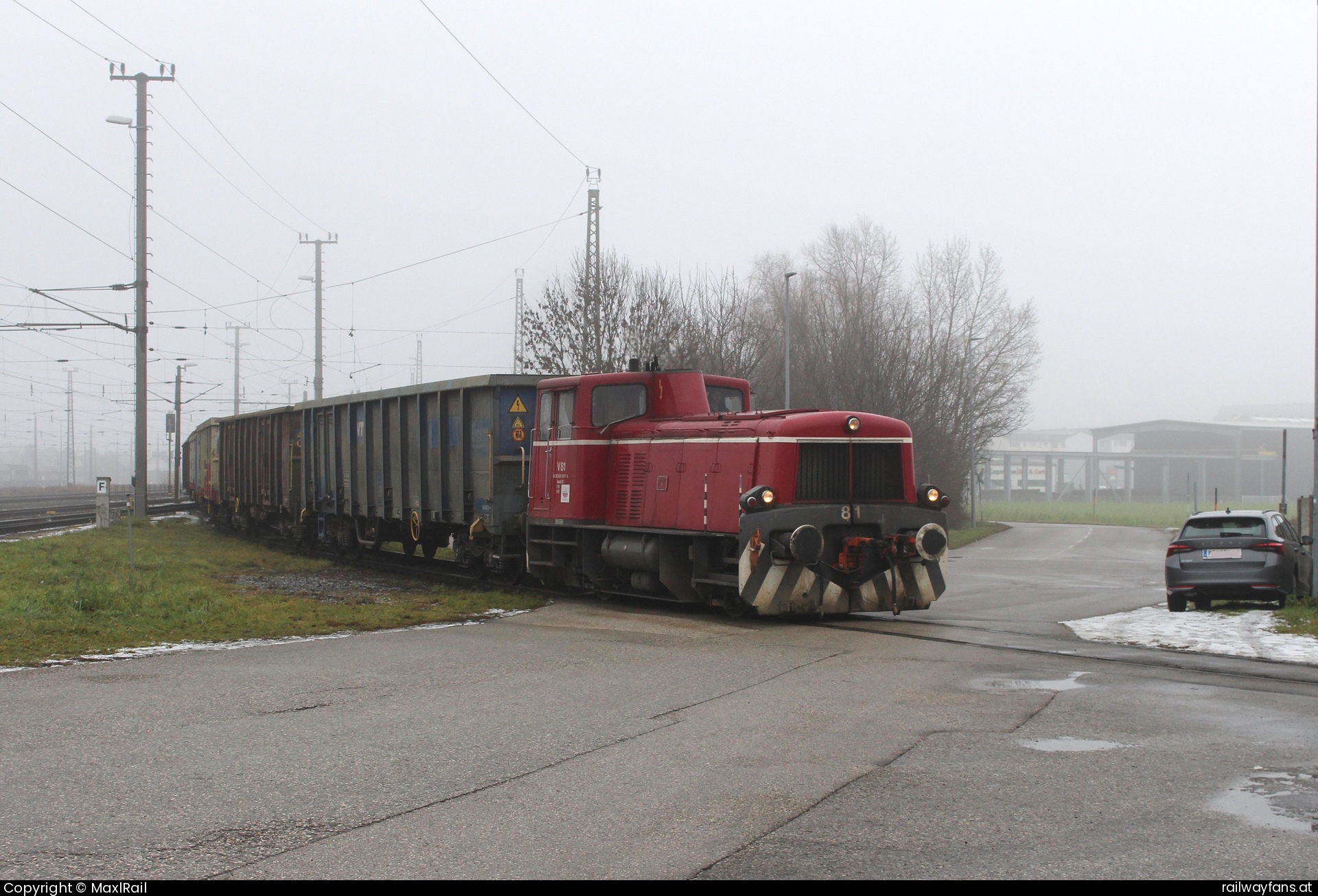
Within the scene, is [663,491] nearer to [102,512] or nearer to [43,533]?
[43,533]

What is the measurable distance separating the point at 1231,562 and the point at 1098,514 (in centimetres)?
5967

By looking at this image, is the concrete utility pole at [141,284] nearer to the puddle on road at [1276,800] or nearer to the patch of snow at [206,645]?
the patch of snow at [206,645]

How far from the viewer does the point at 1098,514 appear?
71.9 m

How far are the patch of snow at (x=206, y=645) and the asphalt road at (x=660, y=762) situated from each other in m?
0.33

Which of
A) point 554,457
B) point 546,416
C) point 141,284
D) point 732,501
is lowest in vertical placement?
point 732,501

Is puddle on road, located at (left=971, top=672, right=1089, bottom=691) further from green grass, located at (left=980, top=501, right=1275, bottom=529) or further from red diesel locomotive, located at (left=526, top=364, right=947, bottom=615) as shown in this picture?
green grass, located at (left=980, top=501, right=1275, bottom=529)

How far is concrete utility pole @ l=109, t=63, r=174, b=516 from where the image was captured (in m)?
31.7

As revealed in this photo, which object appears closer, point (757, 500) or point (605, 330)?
point (757, 500)

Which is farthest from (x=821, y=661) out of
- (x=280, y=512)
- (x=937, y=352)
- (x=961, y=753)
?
(x=937, y=352)

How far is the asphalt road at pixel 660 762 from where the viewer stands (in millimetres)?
4988

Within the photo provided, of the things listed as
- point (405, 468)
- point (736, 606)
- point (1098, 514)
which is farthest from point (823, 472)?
point (1098, 514)

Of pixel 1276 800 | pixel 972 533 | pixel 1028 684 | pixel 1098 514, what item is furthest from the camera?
pixel 1098 514

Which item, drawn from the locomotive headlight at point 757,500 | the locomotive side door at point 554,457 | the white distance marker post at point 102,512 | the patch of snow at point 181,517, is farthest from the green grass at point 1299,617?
the patch of snow at point 181,517
